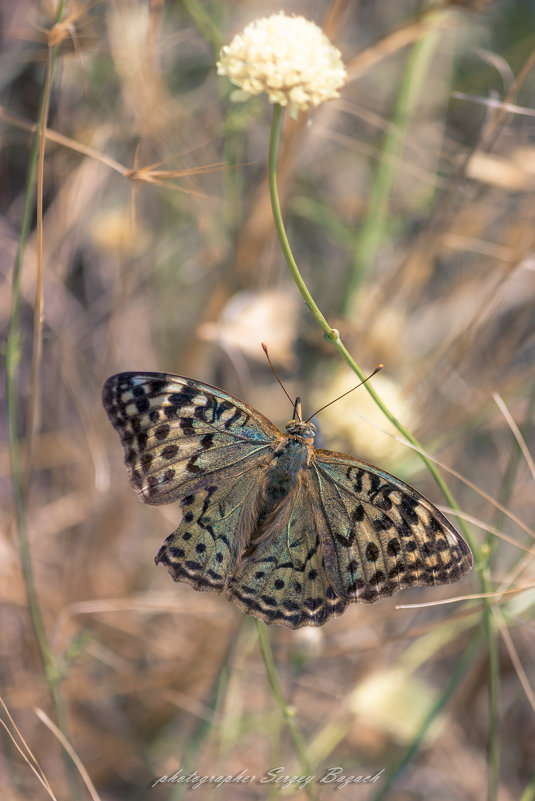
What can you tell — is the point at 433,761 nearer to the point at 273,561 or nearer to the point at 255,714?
the point at 255,714

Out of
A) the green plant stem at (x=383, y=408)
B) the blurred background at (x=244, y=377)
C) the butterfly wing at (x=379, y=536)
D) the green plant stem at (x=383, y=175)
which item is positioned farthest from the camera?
the green plant stem at (x=383, y=175)

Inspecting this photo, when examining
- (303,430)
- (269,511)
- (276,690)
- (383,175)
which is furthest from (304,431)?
(383,175)

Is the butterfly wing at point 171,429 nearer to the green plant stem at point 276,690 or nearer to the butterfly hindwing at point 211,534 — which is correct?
the butterfly hindwing at point 211,534

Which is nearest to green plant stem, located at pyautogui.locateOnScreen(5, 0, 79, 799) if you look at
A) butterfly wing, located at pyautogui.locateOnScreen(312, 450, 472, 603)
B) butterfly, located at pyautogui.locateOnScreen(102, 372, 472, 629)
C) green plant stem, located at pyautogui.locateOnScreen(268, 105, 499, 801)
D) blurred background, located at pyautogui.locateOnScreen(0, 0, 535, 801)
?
blurred background, located at pyautogui.locateOnScreen(0, 0, 535, 801)

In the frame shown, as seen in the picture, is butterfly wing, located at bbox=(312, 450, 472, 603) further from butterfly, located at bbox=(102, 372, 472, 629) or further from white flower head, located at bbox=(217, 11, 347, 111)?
white flower head, located at bbox=(217, 11, 347, 111)

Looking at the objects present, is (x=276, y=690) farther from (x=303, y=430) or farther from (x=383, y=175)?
(x=383, y=175)

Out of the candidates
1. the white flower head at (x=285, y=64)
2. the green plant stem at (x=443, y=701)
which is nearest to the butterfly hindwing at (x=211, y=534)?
the green plant stem at (x=443, y=701)
